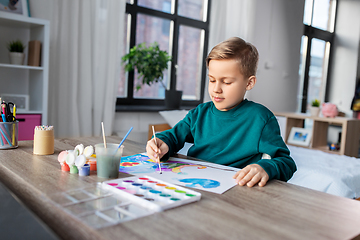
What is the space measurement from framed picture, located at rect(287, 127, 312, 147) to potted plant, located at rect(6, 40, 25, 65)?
287 centimetres

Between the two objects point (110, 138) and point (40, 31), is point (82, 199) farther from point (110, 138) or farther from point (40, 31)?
point (40, 31)

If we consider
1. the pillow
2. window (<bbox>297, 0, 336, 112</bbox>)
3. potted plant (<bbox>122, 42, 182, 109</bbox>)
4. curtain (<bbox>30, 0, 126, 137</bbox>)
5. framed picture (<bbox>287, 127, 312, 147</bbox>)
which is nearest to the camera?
curtain (<bbox>30, 0, 126, 137</bbox>)

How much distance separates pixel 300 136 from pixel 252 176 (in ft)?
10.1

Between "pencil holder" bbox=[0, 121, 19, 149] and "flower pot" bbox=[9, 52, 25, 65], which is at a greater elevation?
"flower pot" bbox=[9, 52, 25, 65]

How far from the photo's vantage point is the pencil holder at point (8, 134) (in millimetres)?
1023

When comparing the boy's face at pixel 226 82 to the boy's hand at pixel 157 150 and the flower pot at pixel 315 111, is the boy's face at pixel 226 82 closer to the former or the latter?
the boy's hand at pixel 157 150

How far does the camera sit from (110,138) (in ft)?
4.50

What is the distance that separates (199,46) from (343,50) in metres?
3.14

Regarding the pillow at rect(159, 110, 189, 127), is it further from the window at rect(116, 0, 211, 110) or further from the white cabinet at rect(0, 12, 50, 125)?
the white cabinet at rect(0, 12, 50, 125)

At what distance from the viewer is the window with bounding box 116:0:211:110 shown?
10.3 feet

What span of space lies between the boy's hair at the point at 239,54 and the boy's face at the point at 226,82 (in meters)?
0.02

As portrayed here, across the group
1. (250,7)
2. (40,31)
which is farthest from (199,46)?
(40,31)

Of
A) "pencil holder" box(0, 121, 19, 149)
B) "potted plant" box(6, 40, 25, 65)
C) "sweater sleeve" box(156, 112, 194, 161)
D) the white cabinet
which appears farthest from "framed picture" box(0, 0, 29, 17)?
"sweater sleeve" box(156, 112, 194, 161)

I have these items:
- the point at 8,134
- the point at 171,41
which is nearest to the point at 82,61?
the point at 171,41
